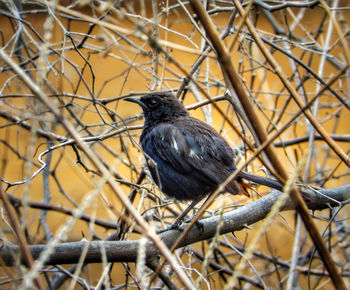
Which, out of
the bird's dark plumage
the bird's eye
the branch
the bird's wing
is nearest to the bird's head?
the bird's eye

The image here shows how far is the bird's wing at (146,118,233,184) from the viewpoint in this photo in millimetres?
3679

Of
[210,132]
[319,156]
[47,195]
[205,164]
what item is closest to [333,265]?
[205,164]

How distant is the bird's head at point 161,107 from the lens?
4160 millimetres

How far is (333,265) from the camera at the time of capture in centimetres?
170

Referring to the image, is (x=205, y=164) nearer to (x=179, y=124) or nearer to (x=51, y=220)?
(x=179, y=124)

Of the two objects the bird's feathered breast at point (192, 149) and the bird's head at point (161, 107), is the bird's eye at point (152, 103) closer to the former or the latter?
the bird's head at point (161, 107)

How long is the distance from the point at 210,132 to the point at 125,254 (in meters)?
1.52

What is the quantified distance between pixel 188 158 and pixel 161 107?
0.71 meters

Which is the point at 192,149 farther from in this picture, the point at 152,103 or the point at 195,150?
the point at 152,103

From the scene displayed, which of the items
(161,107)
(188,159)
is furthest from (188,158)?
(161,107)

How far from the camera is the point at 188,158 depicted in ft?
12.3

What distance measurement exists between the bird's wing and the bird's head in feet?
0.91

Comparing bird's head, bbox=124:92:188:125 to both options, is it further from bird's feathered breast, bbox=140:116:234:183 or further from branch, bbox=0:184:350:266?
branch, bbox=0:184:350:266

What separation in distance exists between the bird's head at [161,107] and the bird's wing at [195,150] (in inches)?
10.9
